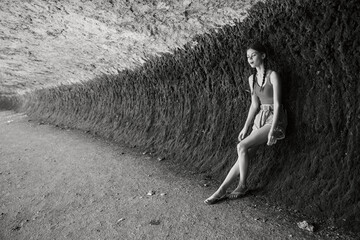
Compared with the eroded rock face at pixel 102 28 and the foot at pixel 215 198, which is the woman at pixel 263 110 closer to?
the foot at pixel 215 198

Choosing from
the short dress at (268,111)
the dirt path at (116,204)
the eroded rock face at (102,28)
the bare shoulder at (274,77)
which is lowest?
the dirt path at (116,204)

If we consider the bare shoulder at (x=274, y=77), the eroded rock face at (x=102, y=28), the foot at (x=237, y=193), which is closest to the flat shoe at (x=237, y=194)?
the foot at (x=237, y=193)

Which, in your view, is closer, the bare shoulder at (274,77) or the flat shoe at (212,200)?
the bare shoulder at (274,77)

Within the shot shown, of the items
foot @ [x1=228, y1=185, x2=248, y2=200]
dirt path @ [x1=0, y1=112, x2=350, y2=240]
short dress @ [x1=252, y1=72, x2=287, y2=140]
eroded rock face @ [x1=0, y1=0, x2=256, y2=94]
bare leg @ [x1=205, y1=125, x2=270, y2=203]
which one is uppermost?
eroded rock face @ [x1=0, y1=0, x2=256, y2=94]

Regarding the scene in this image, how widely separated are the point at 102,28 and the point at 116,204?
325 centimetres

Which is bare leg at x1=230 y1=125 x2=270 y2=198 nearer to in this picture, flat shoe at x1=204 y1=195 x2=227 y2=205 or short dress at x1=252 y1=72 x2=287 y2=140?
short dress at x1=252 y1=72 x2=287 y2=140

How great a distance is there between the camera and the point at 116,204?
362 centimetres

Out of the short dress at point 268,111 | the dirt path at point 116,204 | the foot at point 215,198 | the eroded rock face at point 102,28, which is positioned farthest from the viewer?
the eroded rock face at point 102,28

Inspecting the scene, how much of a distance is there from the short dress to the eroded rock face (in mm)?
1194

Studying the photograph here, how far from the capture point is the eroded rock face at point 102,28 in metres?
3.85

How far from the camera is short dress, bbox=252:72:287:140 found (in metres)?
2.99

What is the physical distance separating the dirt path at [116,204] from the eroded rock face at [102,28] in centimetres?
238

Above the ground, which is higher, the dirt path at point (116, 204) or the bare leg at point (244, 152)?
the bare leg at point (244, 152)

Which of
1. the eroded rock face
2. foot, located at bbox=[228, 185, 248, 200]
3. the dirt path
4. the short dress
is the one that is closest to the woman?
the short dress
